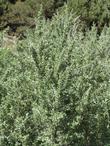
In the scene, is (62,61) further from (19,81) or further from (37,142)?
(37,142)

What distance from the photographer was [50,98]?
469 inches

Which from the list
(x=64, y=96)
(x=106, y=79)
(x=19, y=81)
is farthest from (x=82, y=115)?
(x=106, y=79)

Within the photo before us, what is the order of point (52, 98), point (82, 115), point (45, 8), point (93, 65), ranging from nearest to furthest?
1. point (52, 98)
2. point (82, 115)
3. point (93, 65)
4. point (45, 8)

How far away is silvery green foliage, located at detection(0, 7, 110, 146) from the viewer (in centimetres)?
1200

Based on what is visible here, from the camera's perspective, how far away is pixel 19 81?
12664mm

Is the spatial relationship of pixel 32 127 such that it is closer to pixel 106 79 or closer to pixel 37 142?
pixel 37 142

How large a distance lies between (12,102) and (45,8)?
2952 cm

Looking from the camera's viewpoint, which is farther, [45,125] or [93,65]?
[93,65]

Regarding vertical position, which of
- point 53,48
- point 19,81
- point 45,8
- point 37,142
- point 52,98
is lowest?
point 37,142

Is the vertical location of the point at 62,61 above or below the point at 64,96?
above

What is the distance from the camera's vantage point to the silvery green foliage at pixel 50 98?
12.0 m

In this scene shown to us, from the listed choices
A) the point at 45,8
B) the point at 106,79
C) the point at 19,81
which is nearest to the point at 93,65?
the point at 106,79

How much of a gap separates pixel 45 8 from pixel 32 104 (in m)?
29.7

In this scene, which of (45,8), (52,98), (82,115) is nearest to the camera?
(52,98)
